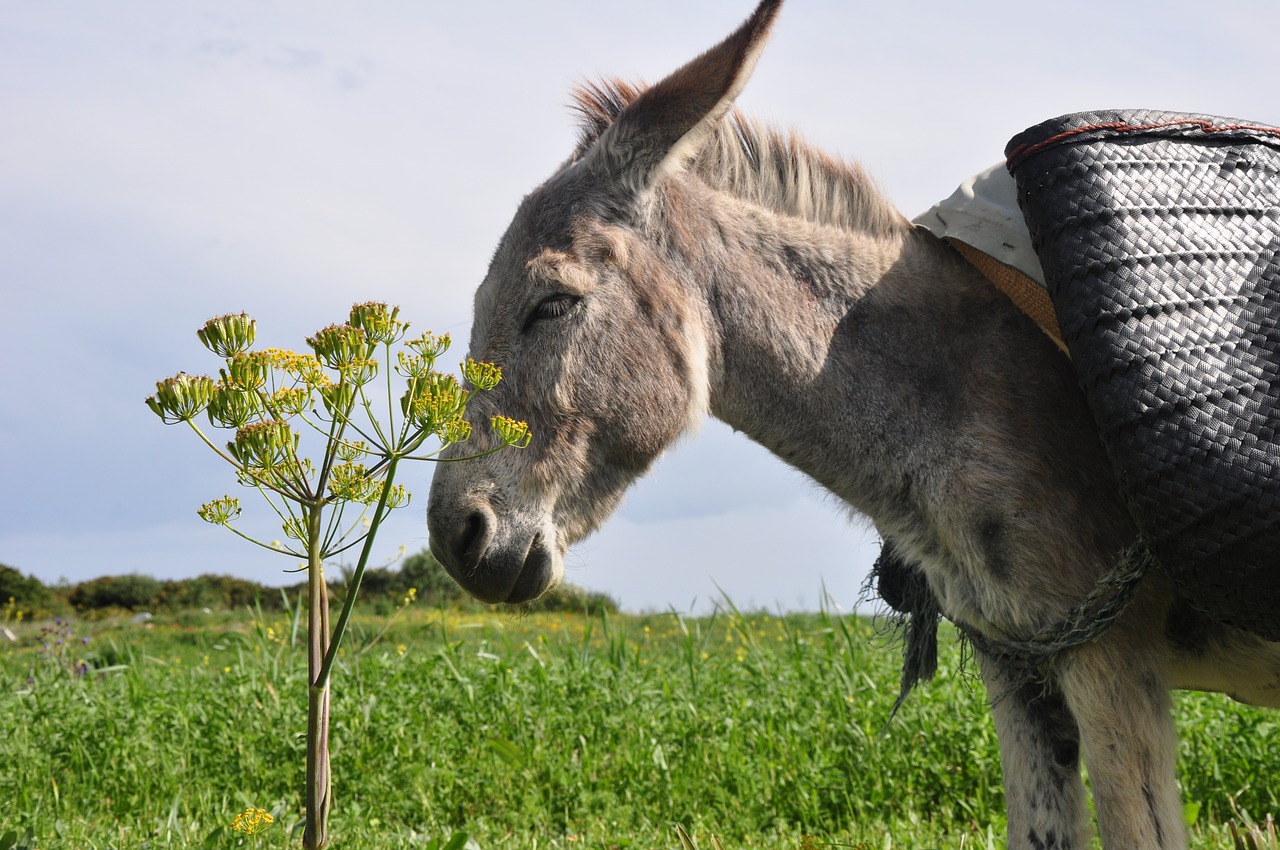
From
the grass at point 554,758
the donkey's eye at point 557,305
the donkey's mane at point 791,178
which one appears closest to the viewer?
the donkey's eye at point 557,305

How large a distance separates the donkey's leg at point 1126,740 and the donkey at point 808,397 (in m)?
0.01

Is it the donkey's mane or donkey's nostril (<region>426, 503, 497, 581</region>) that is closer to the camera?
donkey's nostril (<region>426, 503, 497, 581</region>)

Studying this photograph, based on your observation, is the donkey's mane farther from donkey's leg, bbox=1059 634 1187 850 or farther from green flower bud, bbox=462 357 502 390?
donkey's leg, bbox=1059 634 1187 850

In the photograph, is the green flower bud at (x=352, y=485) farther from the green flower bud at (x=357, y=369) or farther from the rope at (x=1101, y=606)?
the rope at (x=1101, y=606)

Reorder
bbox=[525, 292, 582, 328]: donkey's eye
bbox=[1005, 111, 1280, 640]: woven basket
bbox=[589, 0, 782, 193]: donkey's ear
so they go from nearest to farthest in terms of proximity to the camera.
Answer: bbox=[1005, 111, 1280, 640]: woven basket
bbox=[589, 0, 782, 193]: donkey's ear
bbox=[525, 292, 582, 328]: donkey's eye

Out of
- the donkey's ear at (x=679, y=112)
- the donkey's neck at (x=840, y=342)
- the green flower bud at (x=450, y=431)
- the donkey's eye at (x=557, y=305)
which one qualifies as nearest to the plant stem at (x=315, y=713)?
the green flower bud at (x=450, y=431)

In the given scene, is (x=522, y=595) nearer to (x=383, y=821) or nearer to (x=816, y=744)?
(x=383, y=821)

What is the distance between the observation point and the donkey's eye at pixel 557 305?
8.41 ft

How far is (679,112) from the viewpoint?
101 inches

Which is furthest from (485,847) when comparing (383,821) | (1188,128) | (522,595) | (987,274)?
(1188,128)

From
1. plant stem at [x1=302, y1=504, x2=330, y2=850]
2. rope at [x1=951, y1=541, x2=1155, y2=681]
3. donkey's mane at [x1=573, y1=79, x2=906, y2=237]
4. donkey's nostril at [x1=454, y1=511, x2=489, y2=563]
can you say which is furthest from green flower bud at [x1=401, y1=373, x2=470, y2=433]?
rope at [x1=951, y1=541, x2=1155, y2=681]

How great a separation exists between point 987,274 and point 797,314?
1.62 feet

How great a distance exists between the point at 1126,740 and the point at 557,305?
5.35ft

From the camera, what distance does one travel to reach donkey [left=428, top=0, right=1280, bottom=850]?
7.64 feet
